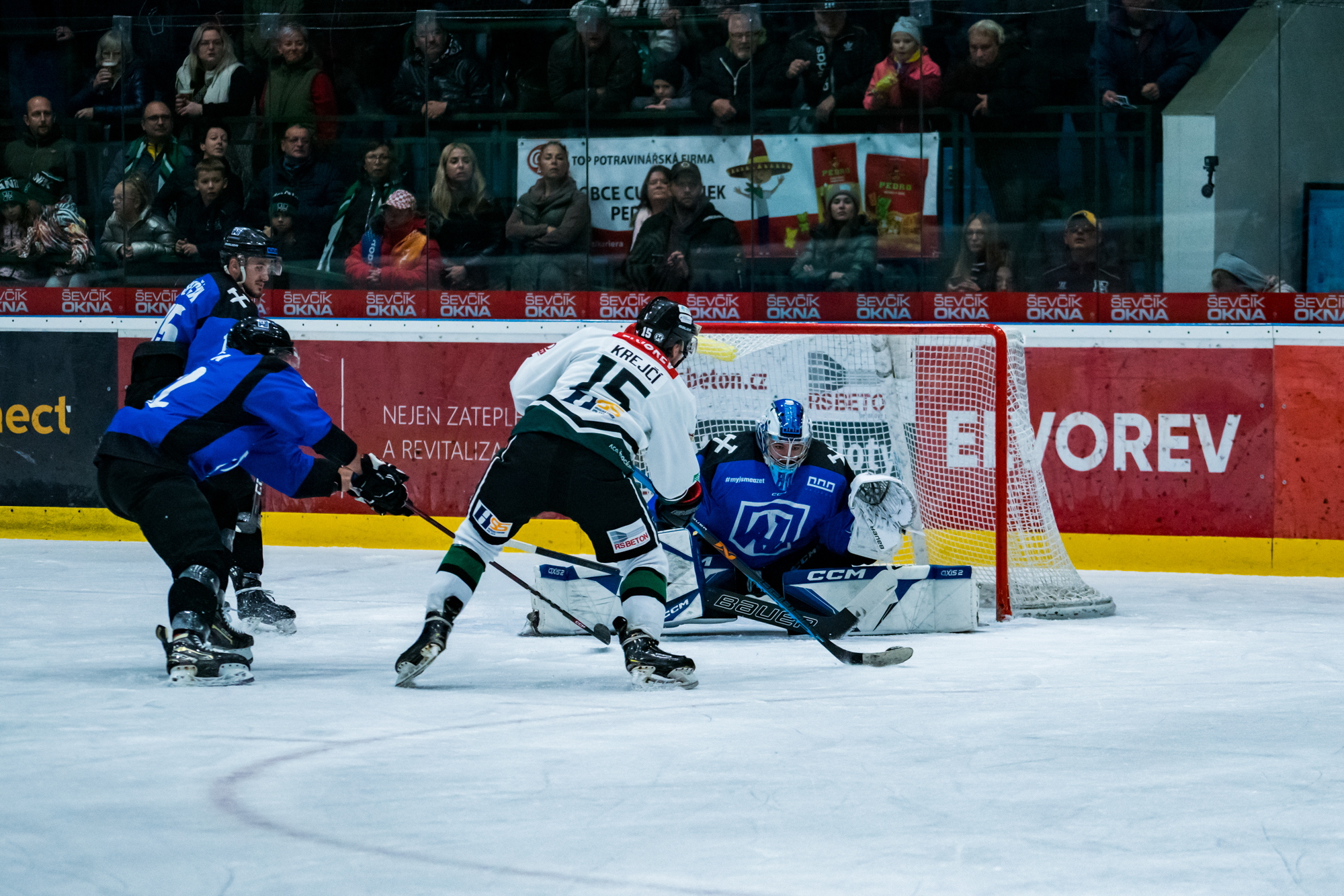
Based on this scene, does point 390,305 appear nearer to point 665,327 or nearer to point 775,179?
point 775,179

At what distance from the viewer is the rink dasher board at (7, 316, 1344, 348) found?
690 centimetres

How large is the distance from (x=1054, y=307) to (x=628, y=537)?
10.9 ft

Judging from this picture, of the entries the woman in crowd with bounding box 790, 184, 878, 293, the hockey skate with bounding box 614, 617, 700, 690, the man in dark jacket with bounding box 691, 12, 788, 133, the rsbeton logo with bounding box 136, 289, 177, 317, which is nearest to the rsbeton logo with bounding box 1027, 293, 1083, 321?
the woman in crowd with bounding box 790, 184, 878, 293

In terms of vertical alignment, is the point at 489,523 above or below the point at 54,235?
below

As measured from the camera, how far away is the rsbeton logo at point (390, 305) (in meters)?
8.17

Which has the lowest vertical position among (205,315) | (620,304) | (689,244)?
(205,315)

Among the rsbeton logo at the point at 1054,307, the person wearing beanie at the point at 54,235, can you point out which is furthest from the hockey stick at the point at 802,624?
the person wearing beanie at the point at 54,235

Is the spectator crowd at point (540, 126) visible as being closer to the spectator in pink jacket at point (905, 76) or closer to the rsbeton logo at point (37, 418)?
the spectator in pink jacket at point (905, 76)

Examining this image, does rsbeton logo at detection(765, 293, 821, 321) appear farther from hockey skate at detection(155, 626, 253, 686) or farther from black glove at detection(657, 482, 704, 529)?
hockey skate at detection(155, 626, 253, 686)

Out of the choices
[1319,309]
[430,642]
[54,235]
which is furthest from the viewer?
[54,235]

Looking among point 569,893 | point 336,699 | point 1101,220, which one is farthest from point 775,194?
point 569,893

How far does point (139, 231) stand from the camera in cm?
857

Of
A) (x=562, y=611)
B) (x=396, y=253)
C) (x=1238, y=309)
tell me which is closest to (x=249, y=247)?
(x=562, y=611)

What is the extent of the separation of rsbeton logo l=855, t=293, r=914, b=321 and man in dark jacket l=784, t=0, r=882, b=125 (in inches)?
32.1
